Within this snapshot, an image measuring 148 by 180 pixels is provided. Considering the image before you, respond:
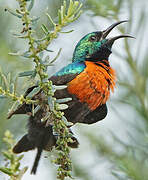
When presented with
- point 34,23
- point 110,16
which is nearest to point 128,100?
point 110,16

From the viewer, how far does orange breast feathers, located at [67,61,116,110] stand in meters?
2.03

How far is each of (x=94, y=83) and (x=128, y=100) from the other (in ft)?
1.05

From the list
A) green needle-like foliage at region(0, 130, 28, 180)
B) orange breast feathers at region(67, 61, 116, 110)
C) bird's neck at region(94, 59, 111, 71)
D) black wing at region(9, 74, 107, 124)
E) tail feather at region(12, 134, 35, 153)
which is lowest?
tail feather at region(12, 134, 35, 153)

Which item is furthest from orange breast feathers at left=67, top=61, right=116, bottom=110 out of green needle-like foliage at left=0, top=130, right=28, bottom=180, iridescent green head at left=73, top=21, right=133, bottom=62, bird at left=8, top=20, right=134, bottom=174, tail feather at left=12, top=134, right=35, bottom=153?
green needle-like foliage at left=0, top=130, right=28, bottom=180

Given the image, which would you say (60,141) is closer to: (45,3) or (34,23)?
(34,23)

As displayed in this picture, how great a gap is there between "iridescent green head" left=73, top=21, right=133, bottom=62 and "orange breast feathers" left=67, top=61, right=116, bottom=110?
0.29m

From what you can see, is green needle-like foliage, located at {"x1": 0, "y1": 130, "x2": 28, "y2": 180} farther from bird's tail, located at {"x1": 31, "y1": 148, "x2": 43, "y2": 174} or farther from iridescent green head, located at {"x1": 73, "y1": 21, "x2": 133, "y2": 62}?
iridescent green head, located at {"x1": 73, "y1": 21, "x2": 133, "y2": 62}

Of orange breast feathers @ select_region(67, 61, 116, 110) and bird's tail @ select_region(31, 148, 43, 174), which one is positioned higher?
orange breast feathers @ select_region(67, 61, 116, 110)

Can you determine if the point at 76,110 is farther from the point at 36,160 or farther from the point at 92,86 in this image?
the point at 36,160

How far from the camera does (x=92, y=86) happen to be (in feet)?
6.72

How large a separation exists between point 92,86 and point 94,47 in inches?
19.4

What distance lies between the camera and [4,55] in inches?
89.8

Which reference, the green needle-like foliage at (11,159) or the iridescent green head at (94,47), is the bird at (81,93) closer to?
the iridescent green head at (94,47)

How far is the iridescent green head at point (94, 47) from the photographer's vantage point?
2.38 m
